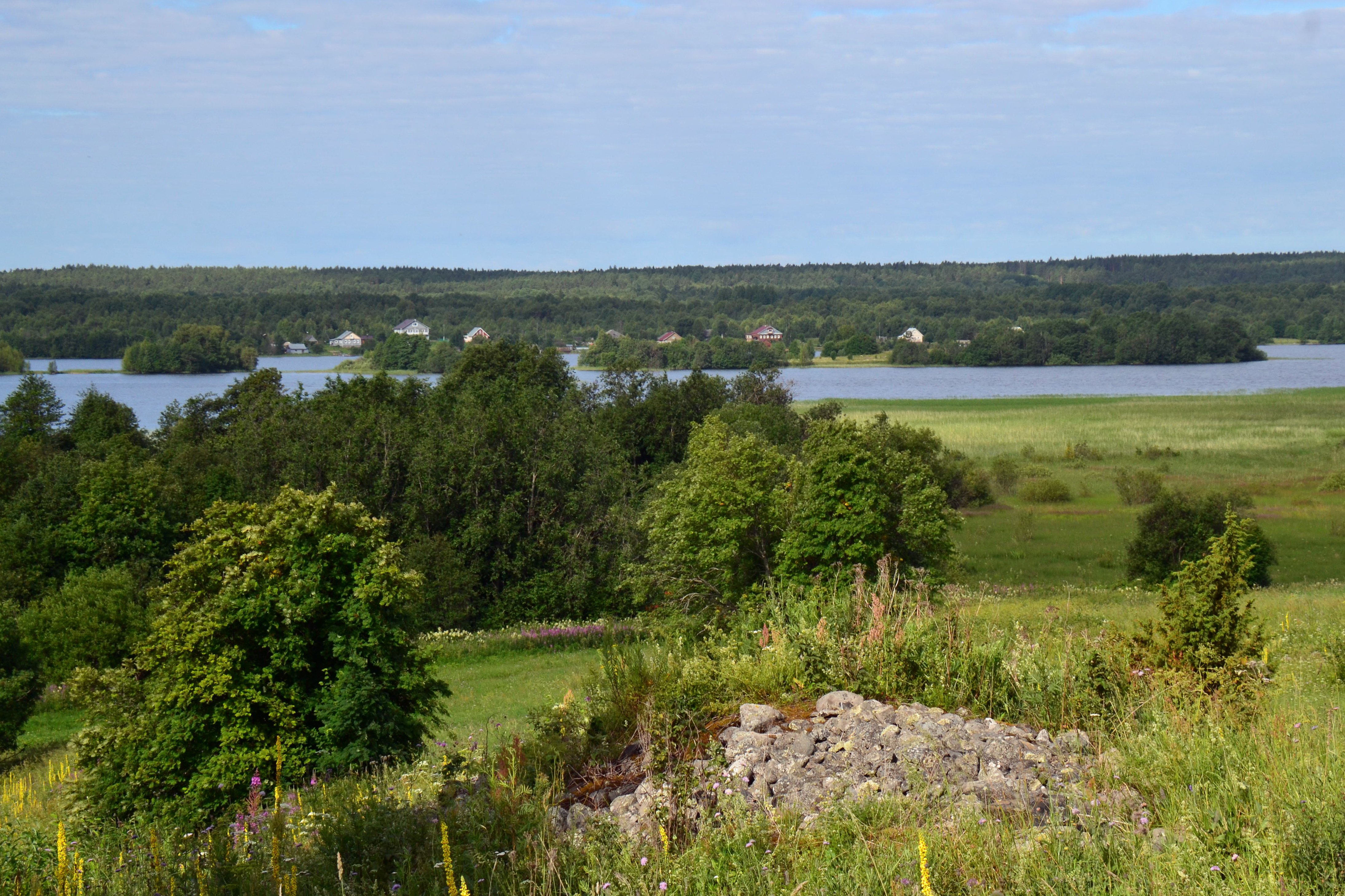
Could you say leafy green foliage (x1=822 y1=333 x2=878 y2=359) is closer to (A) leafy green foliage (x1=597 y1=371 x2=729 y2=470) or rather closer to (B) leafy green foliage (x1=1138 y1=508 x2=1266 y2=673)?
(A) leafy green foliage (x1=597 y1=371 x2=729 y2=470)

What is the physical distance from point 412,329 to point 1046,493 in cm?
10424

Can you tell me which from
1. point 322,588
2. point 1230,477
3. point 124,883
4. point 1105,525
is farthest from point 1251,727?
point 1230,477

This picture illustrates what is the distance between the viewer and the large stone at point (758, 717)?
19.0ft

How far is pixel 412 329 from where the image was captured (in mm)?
141000

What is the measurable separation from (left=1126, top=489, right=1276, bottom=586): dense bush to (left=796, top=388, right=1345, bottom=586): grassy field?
1.13 metres

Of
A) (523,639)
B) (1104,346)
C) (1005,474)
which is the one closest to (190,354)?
(1005,474)

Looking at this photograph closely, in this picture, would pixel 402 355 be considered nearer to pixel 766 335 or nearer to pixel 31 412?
pixel 31 412

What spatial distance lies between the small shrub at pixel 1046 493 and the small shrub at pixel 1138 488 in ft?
8.61

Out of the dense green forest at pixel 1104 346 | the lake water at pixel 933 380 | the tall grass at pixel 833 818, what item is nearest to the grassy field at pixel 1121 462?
the lake water at pixel 933 380

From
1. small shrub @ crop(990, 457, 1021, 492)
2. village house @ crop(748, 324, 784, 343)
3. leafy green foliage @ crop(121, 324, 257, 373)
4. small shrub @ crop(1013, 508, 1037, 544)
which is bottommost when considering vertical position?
small shrub @ crop(1013, 508, 1037, 544)

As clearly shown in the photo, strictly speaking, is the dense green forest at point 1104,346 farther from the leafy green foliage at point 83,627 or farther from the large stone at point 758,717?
the large stone at point 758,717

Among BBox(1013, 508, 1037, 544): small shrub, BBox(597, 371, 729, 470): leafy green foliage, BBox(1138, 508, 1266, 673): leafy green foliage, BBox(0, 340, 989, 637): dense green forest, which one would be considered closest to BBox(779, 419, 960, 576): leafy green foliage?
BBox(0, 340, 989, 637): dense green forest

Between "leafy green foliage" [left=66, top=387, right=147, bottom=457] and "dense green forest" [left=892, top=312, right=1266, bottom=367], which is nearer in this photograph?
"leafy green foliage" [left=66, top=387, right=147, bottom=457]

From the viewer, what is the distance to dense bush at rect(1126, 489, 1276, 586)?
110 ft
